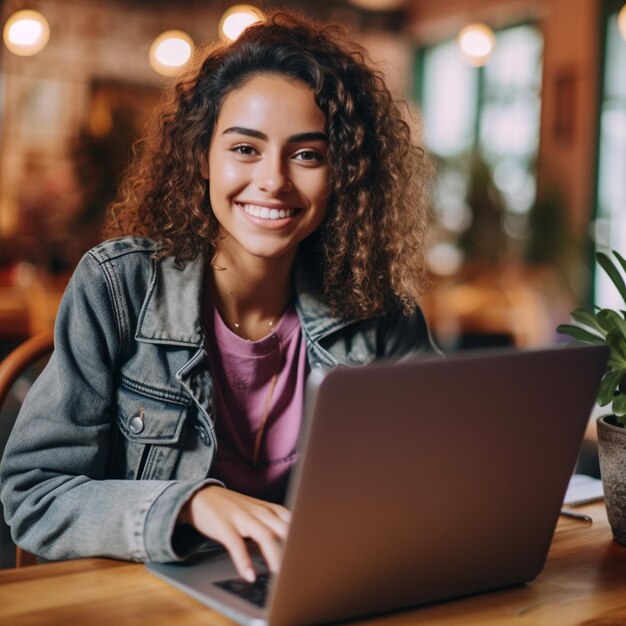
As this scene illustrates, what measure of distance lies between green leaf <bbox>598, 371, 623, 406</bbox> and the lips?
20.1 inches

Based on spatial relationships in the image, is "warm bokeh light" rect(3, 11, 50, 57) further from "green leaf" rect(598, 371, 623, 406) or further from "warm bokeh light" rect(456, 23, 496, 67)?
"green leaf" rect(598, 371, 623, 406)

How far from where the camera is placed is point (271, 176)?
1.28 meters

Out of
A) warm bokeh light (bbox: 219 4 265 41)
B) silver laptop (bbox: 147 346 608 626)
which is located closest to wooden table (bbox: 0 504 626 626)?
silver laptop (bbox: 147 346 608 626)

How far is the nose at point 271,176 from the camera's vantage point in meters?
1.28

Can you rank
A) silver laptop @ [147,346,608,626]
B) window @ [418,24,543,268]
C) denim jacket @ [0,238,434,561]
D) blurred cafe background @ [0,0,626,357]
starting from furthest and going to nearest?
window @ [418,24,543,268], blurred cafe background @ [0,0,626,357], denim jacket @ [0,238,434,561], silver laptop @ [147,346,608,626]

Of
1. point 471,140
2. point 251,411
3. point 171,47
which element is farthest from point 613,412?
point 471,140

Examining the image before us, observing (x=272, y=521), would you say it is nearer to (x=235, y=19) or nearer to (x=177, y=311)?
(x=177, y=311)

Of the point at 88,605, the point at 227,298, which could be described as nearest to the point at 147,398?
the point at 227,298

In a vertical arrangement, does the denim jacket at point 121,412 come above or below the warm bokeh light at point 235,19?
below

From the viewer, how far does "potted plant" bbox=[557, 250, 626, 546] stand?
109 cm

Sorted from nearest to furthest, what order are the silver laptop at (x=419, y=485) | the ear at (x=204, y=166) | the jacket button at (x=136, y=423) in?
1. the silver laptop at (x=419, y=485)
2. the jacket button at (x=136, y=423)
3. the ear at (x=204, y=166)

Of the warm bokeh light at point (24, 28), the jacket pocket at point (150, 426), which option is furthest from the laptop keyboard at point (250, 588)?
the warm bokeh light at point (24, 28)

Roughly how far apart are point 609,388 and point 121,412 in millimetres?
632

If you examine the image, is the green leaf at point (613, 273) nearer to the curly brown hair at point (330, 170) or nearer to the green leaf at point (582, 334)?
the green leaf at point (582, 334)
